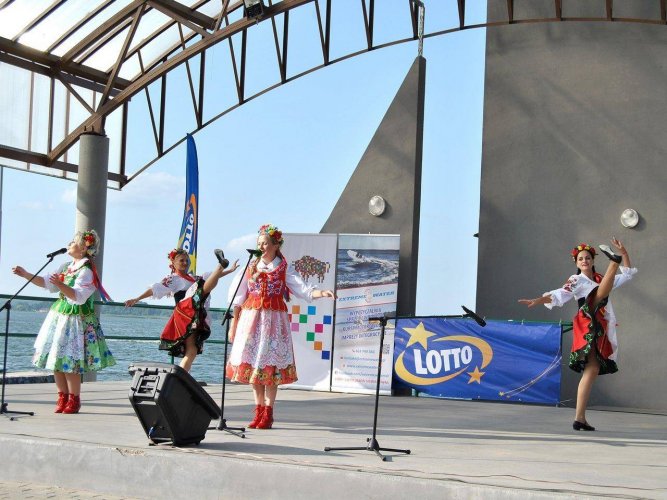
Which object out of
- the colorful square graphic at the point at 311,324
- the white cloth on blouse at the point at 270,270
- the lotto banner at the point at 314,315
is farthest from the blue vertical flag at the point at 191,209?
the white cloth on blouse at the point at 270,270

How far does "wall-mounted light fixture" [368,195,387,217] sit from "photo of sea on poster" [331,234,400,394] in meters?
0.52

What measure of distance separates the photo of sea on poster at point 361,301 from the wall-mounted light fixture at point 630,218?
→ 269 cm

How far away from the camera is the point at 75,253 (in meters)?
7.96

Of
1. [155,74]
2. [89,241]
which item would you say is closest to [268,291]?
[89,241]

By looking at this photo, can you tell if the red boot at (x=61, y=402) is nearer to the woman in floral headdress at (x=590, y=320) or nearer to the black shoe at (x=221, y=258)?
the black shoe at (x=221, y=258)

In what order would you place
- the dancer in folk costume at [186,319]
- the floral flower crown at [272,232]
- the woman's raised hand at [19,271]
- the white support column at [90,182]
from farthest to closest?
the white support column at [90,182]
the dancer in folk costume at [186,319]
the woman's raised hand at [19,271]
the floral flower crown at [272,232]

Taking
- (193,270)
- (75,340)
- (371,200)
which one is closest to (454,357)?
(371,200)

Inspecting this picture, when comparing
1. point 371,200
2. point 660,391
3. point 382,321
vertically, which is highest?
point 371,200

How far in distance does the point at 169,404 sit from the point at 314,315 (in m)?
6.31

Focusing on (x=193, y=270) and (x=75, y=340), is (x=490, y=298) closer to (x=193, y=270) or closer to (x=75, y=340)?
(x=193, y=270)

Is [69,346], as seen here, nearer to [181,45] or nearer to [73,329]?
[73,329]

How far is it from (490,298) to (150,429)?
7.30 meters

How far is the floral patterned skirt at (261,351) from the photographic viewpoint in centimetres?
712

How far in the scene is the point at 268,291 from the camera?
7.20m
